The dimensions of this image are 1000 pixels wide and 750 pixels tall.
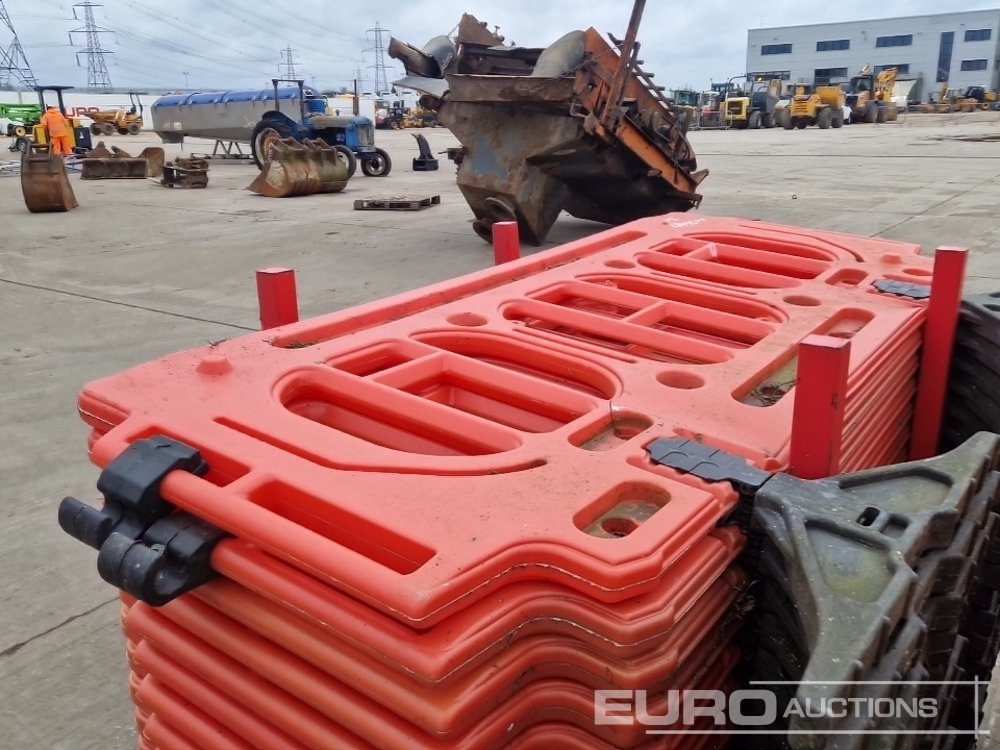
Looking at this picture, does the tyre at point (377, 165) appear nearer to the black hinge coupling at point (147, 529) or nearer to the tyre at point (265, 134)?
the tyre at point (265, 134)

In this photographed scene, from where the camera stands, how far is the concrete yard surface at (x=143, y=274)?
1982 mm

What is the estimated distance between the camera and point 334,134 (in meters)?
14.0

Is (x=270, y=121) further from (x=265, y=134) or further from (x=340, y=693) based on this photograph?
(x=340, y=693)

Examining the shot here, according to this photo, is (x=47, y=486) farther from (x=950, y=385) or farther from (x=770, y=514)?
(x=950, y=385)

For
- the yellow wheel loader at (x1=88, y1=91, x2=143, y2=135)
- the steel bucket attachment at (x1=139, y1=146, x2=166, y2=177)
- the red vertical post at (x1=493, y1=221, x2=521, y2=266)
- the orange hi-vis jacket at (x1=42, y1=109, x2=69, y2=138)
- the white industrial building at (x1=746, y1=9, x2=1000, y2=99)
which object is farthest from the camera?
the white industrial building at (x1=746, y1=9, x2=1000, y2=99)

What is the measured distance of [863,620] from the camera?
89 cm

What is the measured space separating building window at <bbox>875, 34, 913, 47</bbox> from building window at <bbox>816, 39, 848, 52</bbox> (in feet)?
7.44

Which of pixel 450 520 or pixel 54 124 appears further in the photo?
pixel 54 124

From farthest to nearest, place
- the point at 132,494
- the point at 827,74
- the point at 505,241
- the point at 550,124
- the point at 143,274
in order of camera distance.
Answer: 1. the point at 827,74
2. the point at 143,274
3. the point at 550,124
4. the point at 505,241
5. the point at 132,494

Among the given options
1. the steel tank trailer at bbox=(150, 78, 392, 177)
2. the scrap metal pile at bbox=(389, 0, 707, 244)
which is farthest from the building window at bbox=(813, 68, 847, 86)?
the scrap metal pile at bbox=(389, 0, 707, 244)

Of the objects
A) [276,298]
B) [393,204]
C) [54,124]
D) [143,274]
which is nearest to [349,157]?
[393,204]

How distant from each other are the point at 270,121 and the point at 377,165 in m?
1.90

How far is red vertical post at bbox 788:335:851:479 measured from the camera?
3.86 ft

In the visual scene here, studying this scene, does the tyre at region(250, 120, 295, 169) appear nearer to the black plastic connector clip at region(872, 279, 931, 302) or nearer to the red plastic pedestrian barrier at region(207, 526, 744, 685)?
the black plastic connector clip at region(872, 279, 931, 302)
